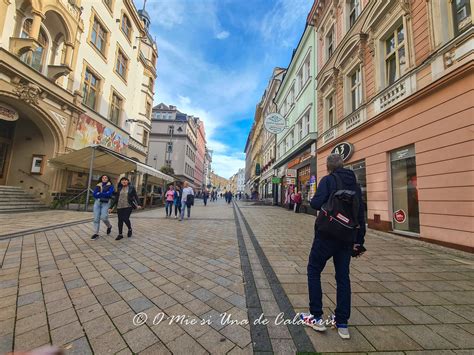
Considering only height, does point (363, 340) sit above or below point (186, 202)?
below

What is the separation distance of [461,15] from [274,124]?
33.1 ft

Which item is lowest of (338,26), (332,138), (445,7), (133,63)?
(332,138)

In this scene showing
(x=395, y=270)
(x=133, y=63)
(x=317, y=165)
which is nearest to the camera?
(x=395, y=270)

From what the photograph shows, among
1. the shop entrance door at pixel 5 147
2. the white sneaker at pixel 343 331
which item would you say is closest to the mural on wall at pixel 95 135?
the shop entrance door at pixel 5 147

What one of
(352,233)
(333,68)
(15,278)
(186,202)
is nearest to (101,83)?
(186,202)

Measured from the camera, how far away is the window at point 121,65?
18.6 m

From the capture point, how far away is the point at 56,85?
1184 cm

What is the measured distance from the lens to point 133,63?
20.9m

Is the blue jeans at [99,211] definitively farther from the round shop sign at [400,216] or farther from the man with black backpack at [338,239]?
the round shop sign at [400,216]

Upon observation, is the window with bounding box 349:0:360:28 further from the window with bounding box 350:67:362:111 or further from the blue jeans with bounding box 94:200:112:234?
the blue jeans with bounding box 94:200:112:234

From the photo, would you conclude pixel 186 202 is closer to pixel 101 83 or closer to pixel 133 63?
pixel 101 83

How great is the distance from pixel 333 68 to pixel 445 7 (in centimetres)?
588

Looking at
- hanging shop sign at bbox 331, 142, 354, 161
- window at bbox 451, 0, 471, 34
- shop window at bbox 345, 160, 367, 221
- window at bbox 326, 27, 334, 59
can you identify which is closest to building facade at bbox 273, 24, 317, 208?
window at bbox 326, 27, 334, 59

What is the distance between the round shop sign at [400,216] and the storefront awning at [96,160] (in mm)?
13312
